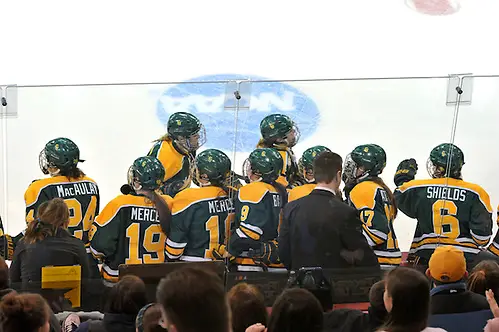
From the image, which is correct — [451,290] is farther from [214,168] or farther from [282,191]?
[214,168]

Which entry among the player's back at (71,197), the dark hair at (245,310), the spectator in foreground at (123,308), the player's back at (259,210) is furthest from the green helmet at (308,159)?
the dark hair at (245,310)

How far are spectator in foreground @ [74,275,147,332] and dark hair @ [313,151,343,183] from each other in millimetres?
1093

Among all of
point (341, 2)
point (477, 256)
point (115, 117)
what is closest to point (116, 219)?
point (115, 117)

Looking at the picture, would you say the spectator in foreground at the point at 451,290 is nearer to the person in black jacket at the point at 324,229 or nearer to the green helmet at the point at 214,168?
the person in black jacket at the point at 324,229

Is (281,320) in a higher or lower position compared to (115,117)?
lower

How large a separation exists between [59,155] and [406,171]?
169cm

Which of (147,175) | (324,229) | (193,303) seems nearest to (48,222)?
(147,175)

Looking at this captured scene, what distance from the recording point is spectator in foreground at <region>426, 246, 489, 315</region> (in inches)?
104

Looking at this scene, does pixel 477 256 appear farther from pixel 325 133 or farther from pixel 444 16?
pixel 444 16

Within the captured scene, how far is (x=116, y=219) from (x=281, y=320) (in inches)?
74.0

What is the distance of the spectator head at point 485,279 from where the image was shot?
279 centimetres

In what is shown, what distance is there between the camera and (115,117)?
408 cm

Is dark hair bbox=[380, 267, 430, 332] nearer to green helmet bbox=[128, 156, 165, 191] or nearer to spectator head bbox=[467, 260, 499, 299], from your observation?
spectator head bbox=[467, 260, 499, 299]

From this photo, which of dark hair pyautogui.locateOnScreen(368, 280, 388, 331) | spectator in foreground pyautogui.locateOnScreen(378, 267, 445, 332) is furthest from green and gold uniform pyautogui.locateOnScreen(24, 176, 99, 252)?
spectator in foreground pyautogui.locateOnScreen(378, 267, 445, 332)
